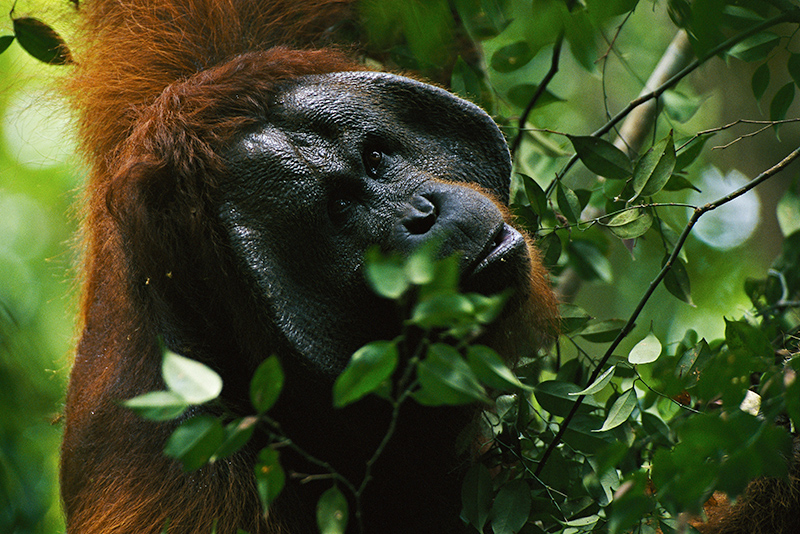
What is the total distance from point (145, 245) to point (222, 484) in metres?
0.71

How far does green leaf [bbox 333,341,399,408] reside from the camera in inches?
39.3

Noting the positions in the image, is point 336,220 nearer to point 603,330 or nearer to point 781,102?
point 603,330

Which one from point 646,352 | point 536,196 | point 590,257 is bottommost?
point 590,257

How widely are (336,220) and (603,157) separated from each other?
90 centimetres

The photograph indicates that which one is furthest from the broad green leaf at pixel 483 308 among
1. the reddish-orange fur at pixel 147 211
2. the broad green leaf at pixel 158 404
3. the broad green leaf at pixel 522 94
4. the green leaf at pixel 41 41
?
the green leaf at pixel 41 41

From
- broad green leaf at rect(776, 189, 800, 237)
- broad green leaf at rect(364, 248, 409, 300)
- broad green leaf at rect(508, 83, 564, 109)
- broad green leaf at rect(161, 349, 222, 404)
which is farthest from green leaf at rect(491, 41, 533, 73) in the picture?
broad green leaf at rect(161, 349, 222, 404)

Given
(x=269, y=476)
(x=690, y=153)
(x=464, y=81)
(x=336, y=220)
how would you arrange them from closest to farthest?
(x=269, y=476)
(x=336, y=220)
(x=690, y=153)
(x=464, y=81)

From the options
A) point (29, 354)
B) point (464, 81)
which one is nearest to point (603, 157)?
point (464, 81)

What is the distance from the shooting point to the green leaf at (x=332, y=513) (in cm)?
109

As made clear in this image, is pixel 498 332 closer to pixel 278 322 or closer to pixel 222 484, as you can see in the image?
pixel 278 322

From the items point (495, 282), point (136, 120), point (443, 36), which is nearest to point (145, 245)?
point (136, 120)

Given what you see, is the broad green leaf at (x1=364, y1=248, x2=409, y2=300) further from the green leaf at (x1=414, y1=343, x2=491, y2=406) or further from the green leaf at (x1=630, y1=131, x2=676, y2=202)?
the green leaf at (x1=630, y1=131, x2=676, y2=202)

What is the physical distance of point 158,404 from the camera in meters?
0.96

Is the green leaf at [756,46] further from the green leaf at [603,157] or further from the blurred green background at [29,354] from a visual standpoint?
the blurred green background at [29,354]
